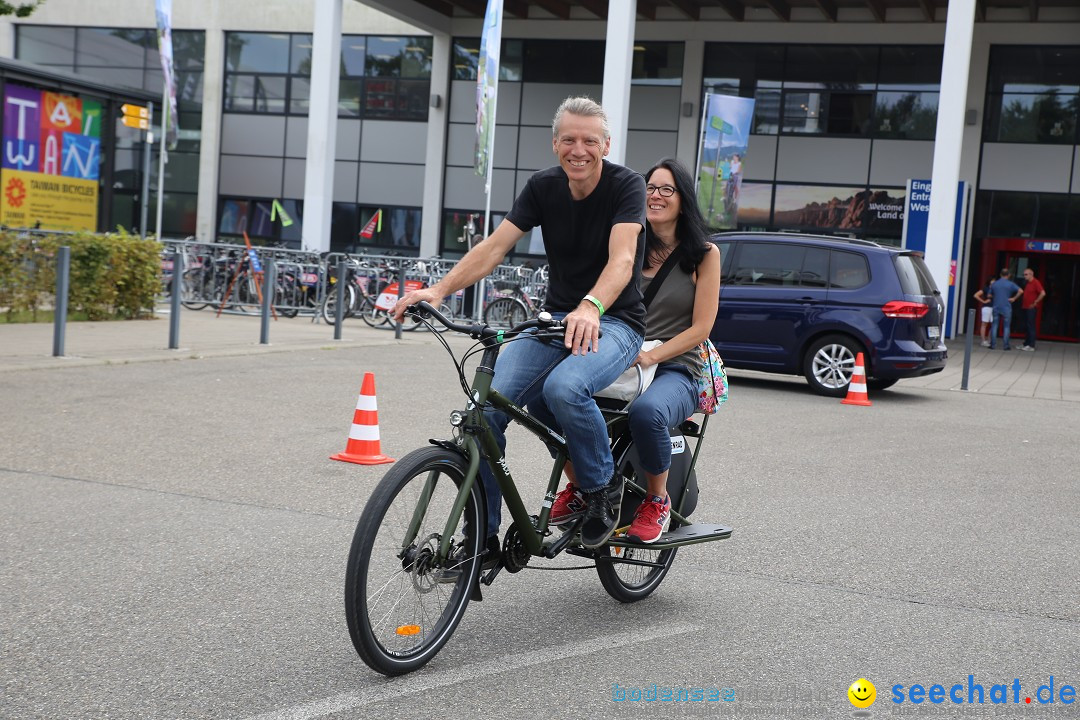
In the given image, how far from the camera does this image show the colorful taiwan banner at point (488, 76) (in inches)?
830

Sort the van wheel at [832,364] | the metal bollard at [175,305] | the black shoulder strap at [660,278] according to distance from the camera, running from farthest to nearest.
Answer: the van wheel at [832,364] < the metal bollard at [175,305] < the black shoulder strap at [660,278]

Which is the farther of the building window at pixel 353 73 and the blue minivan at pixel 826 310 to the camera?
the building window at pixel 353 73

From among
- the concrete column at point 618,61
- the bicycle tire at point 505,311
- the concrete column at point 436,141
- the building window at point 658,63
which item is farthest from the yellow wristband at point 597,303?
the concrete column at point 436,141

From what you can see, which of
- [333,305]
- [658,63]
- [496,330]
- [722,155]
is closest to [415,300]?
[496,330]

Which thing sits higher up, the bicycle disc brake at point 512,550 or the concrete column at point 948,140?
the concrete column at point 948,140

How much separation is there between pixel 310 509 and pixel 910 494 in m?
3.82

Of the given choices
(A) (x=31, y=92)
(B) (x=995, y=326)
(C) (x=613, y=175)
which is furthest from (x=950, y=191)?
(C) (x=613, y=175)

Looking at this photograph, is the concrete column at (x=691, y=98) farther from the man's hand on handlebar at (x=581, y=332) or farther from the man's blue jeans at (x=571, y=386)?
the man's hand on handlebar at (x=581, y=332)

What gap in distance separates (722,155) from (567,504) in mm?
19657

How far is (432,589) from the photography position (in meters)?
3.81

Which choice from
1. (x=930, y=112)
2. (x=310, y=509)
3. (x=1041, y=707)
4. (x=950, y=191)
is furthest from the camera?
(x=930, y=112)

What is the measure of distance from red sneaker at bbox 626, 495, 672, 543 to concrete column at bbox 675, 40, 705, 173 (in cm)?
2633

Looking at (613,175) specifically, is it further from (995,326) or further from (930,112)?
(930,112)

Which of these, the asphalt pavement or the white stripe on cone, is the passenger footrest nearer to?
the asphalt pavement
